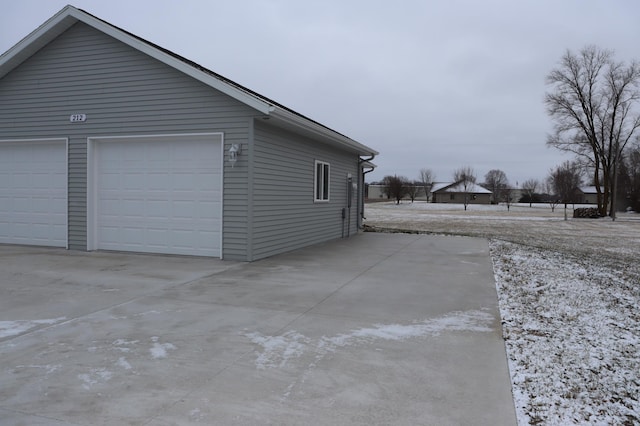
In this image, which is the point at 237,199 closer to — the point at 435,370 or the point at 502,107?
the point at 435,370

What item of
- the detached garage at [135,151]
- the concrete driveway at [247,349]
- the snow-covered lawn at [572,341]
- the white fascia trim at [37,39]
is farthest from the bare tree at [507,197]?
the concrete driveway at [247,349]

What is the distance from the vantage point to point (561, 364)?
12.6ft

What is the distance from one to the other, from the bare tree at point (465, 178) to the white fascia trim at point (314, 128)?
204 feet

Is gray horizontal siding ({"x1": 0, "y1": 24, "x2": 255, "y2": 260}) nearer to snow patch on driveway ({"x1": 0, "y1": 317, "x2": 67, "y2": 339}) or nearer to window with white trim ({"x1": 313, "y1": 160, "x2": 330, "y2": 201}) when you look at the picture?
window with white trim ({"x1": 313, "y1": 160, "x2": 330, "y2": 201})

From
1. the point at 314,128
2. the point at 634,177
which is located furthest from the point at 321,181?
the point at 634,177

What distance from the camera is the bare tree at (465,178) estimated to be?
76.5m

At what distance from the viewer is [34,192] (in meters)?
10.7

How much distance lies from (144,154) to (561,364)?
8702 millimetres

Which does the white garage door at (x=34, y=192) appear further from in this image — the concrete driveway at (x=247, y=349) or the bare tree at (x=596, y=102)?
the bare tree at (x=596, y=102)

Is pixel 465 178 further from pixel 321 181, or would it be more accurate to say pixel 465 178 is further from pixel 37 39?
pixel 37 39

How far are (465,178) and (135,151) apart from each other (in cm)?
7403

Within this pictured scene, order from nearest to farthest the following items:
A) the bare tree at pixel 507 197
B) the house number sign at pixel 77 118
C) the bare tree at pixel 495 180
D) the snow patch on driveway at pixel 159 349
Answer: the snow patch on driveway at pixel 159 349, the house number sign at pixel 77 118, the bare tree at pixel 507 197, the bare tree at pixel 495 180

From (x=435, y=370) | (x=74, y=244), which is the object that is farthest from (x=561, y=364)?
(x=74, y=244)

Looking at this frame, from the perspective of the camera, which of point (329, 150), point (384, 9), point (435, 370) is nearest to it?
point (435, 370)
